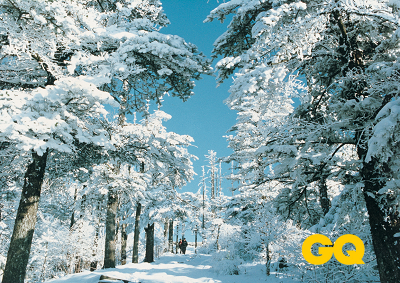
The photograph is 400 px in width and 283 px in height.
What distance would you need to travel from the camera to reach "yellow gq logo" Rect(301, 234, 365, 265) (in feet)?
19.3

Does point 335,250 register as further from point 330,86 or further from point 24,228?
point 24,228

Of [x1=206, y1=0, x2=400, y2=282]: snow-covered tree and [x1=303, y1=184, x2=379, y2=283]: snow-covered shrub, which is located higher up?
[x1=206, y1=0, x2=400, y2=282]: snow-covered tree

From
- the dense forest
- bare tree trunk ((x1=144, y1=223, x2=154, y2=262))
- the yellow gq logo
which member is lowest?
bare tree trunk ((x1=144, y1=223, x2=154, y2=262))

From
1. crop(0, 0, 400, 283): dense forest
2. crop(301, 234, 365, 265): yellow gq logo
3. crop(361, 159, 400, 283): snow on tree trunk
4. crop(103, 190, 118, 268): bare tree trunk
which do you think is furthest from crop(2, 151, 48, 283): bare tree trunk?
crop(361, 159, 400, 283): snow on tree trunk

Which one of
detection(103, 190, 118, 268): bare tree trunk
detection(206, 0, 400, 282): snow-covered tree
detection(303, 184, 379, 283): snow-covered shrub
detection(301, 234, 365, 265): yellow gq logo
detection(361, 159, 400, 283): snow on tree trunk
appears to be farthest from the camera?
detection(103, 190, 118, 268): bare tree trunk

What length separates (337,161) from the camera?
17.6ft

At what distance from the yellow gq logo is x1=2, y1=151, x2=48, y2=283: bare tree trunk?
725cm

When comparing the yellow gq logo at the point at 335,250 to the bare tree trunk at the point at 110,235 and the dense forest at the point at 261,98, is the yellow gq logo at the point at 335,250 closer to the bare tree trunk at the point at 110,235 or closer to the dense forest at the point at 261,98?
Answer: the dense forest at the point at 261,98

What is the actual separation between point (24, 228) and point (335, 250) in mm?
8023

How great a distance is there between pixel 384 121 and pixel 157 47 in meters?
5.10

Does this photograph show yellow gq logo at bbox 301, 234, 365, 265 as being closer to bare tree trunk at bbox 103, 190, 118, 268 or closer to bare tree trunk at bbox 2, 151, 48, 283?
bare tree trunk at bbox 2, 151, 48, 283

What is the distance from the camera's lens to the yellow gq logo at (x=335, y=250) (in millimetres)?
5879

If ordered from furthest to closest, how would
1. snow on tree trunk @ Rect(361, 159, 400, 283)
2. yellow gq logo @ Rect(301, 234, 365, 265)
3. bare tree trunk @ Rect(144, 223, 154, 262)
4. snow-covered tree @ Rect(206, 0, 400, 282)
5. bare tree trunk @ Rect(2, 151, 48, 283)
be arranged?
bare tree trunk @ Rect(144, 223, 154, 262)
yellow gq logo @ Rect(301, 234, 365, 265)
bare tree trunk @ Rect(2, 151, 48, 283)
snow-covered tree @ Rect(206, 0, 400, 282)
snow on tree trunk @ Rect(361, 159, 400, 283)

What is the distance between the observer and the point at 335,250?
6270 mm
